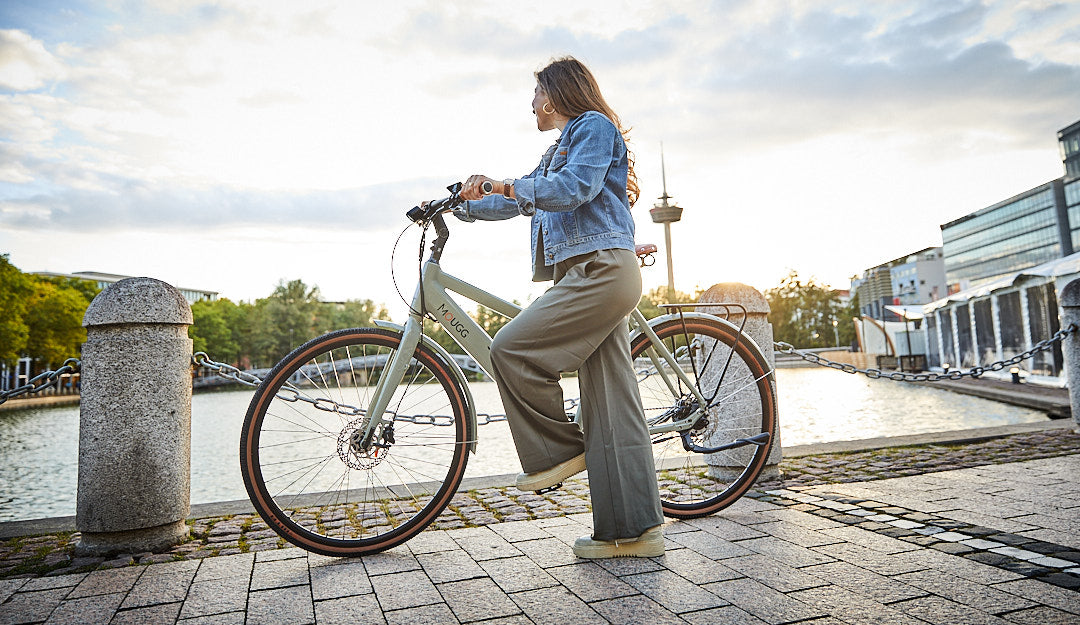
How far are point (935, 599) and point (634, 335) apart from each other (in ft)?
5.62

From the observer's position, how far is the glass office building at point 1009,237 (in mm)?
71625

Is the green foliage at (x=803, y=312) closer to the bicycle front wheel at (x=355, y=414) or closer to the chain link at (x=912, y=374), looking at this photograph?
the chain link at (x=912, y=374)

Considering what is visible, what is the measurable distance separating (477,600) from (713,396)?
1736 millimetres

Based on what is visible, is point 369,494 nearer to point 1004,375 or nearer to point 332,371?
point 332,371

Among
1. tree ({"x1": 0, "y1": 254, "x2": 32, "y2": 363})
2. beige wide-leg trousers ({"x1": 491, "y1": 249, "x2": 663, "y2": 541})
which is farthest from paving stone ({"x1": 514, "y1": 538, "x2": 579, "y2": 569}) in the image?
tree ({"x1": 0, "y1": 254, "x2": 32, "y2": 363})

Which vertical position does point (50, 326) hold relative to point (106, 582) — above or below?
above

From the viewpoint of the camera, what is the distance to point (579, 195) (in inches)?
111

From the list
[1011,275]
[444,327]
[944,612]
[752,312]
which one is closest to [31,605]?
[444,327]

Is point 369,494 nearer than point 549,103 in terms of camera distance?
No

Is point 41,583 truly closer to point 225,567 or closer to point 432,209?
point 225,567

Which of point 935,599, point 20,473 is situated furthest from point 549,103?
point 20,473

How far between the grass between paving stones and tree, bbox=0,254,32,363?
40131 millimetres

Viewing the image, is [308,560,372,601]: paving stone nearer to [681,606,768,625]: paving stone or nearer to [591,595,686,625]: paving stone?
[591,595,686,625]: paving stone

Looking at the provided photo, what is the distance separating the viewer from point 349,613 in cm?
241
